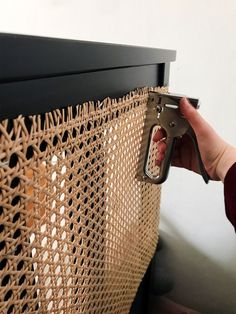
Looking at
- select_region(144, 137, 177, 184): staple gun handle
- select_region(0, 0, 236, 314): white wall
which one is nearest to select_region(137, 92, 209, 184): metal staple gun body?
select_region(144, 137, 177, 184): staple gun handle

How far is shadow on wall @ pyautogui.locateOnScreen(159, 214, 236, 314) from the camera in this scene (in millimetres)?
938

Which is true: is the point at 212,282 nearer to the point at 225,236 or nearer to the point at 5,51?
the point at 225,236

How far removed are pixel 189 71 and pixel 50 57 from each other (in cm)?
65

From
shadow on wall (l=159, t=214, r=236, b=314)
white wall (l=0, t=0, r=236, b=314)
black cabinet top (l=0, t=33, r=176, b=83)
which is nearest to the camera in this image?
black cabinet top (l=0, t=33, r=176, b=83)

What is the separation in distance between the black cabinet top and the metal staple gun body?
0.44 ft

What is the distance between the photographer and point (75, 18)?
907 mm

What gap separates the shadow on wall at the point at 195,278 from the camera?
94 centimetres

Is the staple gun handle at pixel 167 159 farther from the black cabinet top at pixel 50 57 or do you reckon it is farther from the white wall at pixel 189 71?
the white wall at pixel 189 71

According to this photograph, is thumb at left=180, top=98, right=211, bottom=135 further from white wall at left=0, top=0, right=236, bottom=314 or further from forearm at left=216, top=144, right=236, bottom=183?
white wall at left=0, top=0, right=236, bottom=314

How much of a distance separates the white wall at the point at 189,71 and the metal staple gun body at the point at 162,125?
352mm

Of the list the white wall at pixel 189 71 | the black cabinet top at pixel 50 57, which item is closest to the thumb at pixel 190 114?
the black cabinet top at pixel 50 57

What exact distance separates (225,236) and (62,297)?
2.21 feet

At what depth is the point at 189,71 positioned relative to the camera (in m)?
0.84

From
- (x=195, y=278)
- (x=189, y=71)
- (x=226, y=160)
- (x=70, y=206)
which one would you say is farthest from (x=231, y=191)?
(x=195, y=278)
